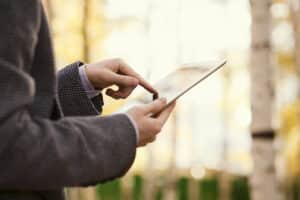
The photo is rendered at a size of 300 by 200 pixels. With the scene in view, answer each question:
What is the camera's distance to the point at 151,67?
16375 mm

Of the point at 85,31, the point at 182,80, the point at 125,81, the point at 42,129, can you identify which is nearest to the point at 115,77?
the point at 125,81

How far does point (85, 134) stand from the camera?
1506 millimetres

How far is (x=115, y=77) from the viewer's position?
1865mm

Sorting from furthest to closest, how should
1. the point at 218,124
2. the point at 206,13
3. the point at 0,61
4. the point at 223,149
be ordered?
the point at 218,124 → the point at 223,149 → the point at 206,13 → the point at 0,61

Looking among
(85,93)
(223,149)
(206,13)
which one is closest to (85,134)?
(85,93)

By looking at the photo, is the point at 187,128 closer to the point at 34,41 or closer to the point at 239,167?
the point at 239,167

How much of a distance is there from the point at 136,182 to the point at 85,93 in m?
18.5

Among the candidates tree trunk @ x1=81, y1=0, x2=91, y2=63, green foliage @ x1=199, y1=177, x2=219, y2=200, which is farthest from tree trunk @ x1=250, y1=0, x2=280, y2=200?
green foliage @ x1=199, y1=177, x2=219, y2=200

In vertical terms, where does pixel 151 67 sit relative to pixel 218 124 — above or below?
above

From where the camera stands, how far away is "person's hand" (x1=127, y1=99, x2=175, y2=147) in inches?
62.7

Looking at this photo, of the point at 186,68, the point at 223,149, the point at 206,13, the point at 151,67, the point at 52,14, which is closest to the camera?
the point at 186,68

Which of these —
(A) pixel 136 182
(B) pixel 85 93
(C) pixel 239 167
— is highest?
(B) pixel 85 93

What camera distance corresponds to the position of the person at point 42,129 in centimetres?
143

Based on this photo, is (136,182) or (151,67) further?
(136,182)
